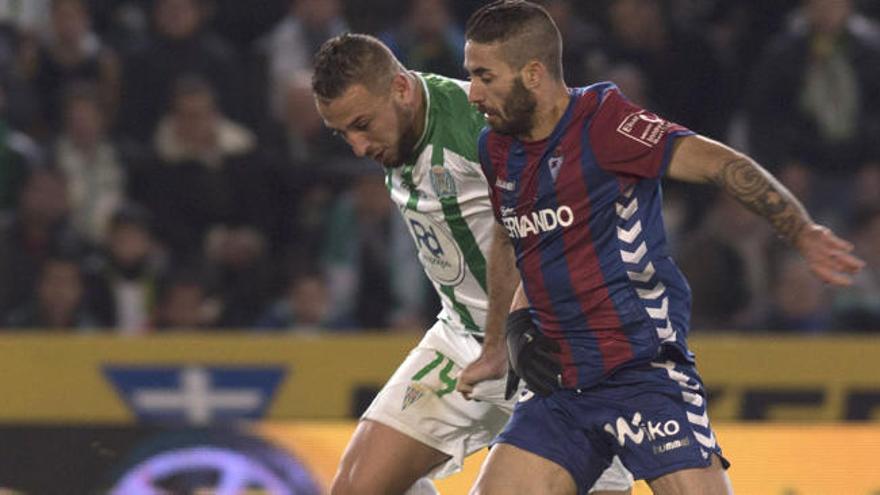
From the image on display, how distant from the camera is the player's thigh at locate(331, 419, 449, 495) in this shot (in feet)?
16.1

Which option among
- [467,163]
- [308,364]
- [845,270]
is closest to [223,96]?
[308,364]

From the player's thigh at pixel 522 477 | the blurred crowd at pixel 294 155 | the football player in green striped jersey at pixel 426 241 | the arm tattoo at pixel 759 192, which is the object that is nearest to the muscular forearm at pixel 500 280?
the football player in green striped jersey at pixel 426 241

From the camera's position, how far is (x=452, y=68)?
8.69 m

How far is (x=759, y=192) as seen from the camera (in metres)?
4.12

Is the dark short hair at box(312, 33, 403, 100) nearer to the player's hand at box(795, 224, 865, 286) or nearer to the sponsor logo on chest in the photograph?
the sponsor logo on chest

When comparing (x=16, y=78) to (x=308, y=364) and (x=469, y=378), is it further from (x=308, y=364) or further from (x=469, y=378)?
(x=469, y=378)

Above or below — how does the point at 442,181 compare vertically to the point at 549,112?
below

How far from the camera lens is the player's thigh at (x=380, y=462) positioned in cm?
492

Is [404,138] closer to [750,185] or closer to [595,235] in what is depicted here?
[595,235]

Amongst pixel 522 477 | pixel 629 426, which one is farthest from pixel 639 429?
pixel 522 477

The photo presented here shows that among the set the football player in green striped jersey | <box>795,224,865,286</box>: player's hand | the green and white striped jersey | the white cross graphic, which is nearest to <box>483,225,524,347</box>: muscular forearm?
the football player in green striped jersey

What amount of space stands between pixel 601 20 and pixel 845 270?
5.58 meters

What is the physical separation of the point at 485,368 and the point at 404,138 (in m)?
0.65

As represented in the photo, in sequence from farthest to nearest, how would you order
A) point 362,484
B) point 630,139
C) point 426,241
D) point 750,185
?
point 426,241
point 362,484
point 630,139
point 750,185
